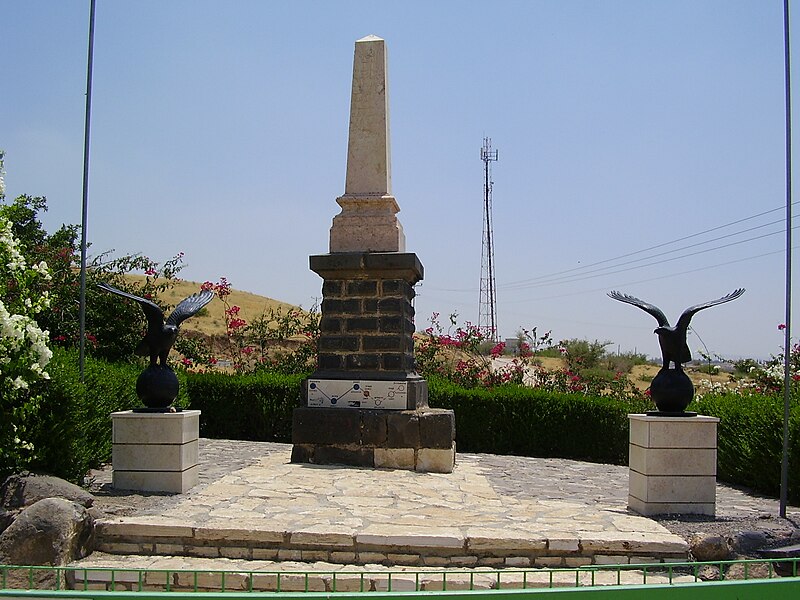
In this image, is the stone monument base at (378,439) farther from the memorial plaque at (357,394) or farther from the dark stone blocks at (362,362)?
the dark stone blocks at (362,362)

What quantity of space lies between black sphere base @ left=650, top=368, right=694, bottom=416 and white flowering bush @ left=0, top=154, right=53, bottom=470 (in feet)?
16.9

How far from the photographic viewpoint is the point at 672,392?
6.80 m

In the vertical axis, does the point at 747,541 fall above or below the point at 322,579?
above

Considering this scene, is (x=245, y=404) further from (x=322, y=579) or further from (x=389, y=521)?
(x=322, y=579)

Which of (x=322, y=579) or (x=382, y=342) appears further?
(x=382, y=342)

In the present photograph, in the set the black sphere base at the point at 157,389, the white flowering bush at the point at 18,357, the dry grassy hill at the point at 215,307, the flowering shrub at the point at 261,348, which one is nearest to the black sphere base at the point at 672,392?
the black sphere base at the point at 157,389

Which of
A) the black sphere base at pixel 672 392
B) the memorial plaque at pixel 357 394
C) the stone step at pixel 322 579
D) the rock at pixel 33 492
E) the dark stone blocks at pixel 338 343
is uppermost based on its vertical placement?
the dark stone blocks at pixel 338 343

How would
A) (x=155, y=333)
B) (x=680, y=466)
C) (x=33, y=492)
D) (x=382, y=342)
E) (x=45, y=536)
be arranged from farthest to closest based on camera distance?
(x=382, y=342)
(x=155, y=333)
(x=680, y=466)
(x=33, y=492)
(x=45, y=536)

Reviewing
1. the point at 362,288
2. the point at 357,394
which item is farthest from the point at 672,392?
the point at 362,288

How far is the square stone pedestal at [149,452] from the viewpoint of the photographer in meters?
6.98

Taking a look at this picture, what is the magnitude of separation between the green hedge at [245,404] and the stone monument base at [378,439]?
3091 mm

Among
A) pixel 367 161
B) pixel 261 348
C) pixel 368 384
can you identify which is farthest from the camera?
pixel 261 348

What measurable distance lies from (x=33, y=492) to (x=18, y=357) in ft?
3.58

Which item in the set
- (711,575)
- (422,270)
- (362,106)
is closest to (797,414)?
(711,575)
